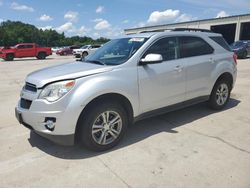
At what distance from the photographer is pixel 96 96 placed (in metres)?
3.46

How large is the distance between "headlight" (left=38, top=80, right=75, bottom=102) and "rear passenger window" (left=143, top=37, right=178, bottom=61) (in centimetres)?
152

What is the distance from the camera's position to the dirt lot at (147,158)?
298 cm

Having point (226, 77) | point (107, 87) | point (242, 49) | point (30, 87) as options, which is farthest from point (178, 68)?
point (242, 49)

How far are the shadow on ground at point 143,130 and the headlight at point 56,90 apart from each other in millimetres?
915

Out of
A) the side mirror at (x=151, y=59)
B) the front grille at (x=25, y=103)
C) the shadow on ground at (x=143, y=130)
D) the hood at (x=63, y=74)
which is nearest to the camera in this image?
the hood at (x=63, y=74)

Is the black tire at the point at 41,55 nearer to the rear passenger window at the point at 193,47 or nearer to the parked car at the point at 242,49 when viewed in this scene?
the parked car at the point at 242,49

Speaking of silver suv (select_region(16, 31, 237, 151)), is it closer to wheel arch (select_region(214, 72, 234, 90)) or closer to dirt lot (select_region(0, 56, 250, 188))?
wheel arch (select_region(214, 72, 234, 90))

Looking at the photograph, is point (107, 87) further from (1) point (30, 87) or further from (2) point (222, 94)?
(2) point (222, 94)

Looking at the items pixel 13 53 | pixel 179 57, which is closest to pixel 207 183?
pixel 179 57

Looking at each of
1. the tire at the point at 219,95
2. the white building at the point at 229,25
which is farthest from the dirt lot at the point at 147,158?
the white building at the point at 229,25

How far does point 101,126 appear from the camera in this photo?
3648 millimetres

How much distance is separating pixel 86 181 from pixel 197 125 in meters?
2.58

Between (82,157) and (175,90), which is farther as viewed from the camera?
(175,90)

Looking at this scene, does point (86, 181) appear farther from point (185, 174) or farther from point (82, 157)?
point (185, 174)
